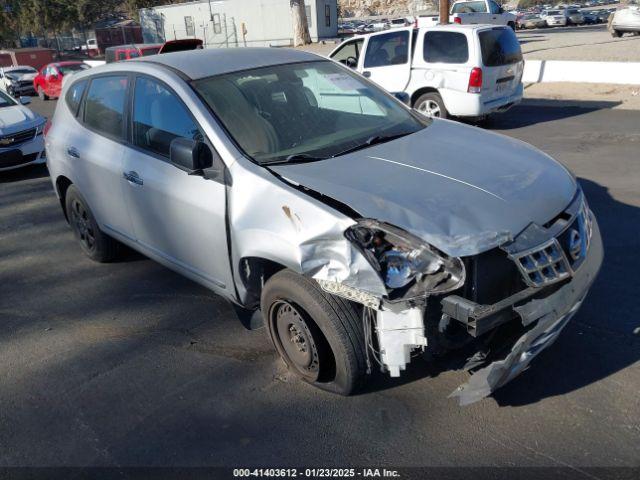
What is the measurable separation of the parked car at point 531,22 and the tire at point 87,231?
4396cm

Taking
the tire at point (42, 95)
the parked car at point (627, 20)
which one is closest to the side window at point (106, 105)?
the tire at point (42, 95)

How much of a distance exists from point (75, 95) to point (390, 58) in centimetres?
691

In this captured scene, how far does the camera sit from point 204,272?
11.9ft

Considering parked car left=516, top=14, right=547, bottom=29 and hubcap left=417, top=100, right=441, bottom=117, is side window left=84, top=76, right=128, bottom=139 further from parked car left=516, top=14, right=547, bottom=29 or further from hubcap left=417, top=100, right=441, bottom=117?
parked car left=516, top=14, right=547, bottom=29

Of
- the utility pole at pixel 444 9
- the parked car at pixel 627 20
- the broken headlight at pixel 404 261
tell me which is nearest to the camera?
the broken headlight at pixel 404 261

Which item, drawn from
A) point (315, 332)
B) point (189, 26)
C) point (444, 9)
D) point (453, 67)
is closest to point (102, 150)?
point (315, 332)

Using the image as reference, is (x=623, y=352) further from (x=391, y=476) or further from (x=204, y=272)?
(x=204, y=272)

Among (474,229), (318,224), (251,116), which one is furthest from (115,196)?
(474,229)

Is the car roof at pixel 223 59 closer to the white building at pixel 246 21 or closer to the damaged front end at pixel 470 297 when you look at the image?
the damaged front end at pixel 470 297

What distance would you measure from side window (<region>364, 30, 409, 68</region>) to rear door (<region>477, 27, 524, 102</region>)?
1.44m

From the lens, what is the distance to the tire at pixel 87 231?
4.93m

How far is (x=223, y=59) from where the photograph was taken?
12.9 ft

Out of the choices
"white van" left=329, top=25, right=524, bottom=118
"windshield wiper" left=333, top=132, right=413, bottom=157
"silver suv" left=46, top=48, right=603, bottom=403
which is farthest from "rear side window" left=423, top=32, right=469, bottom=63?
"windshield wiper" left=333, top=132, right=413, bottom=157

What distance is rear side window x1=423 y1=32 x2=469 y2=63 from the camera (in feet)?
31.4
